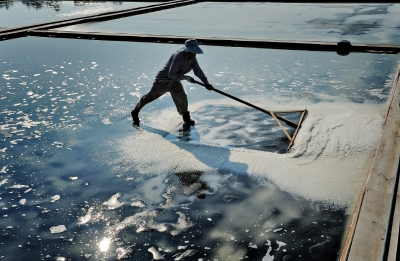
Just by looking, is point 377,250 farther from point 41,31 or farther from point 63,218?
point 41,31

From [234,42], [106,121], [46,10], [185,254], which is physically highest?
[46,10]

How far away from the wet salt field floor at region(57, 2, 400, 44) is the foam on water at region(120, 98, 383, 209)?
238 inches

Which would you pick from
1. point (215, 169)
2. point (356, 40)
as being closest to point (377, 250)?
point (215, 169)

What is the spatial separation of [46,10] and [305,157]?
18.8 m

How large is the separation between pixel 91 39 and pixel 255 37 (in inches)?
199

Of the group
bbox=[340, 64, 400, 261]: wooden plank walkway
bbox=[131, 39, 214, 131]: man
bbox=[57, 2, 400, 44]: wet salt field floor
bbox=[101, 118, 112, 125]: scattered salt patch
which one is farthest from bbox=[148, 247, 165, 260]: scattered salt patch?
bbox=[57, 2, 400, 44]: wet salt field floor

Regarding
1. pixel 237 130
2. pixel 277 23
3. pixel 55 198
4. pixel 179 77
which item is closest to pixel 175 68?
pixel 179 77

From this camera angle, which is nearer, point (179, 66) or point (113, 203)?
point (113, 203)

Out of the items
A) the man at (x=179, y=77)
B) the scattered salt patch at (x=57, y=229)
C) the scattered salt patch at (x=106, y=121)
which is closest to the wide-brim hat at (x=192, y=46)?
the man at (x=179, y=77)

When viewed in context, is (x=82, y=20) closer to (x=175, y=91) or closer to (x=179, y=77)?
(x=175, y=91)

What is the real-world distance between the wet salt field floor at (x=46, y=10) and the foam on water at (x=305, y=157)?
499 inches

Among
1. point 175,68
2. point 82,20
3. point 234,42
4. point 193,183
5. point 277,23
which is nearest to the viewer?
point 193,183

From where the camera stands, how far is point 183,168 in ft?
14.9

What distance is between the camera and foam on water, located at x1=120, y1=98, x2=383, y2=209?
4.07 m
